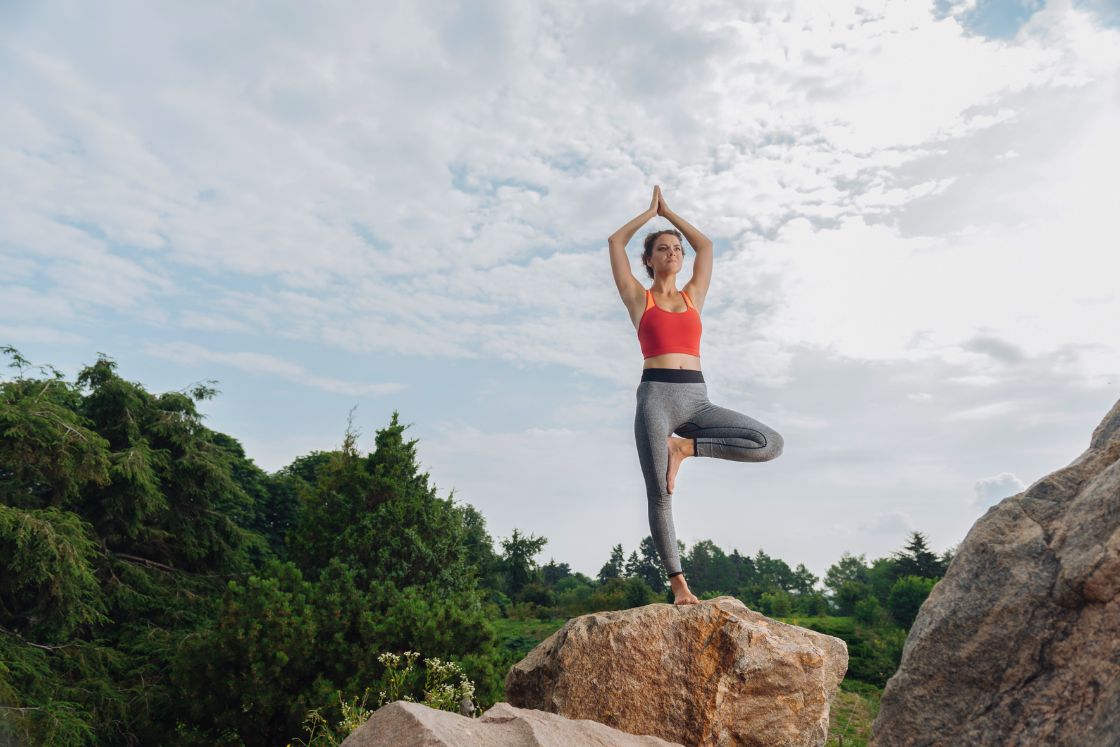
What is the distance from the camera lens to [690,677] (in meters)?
5.84

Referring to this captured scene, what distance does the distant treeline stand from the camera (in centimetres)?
1211

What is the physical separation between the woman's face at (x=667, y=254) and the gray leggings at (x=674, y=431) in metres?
0.85

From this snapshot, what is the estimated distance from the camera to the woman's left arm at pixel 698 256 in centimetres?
671

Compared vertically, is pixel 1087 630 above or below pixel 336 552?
below

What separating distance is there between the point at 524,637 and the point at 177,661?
41.6 feet

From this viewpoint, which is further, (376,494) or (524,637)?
(524,637)

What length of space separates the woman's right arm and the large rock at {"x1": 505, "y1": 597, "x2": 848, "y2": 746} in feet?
7.75

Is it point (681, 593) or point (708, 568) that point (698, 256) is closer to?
point (681, 593)

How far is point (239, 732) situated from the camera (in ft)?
38.8

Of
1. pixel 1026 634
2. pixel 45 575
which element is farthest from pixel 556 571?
pixel 1026 634

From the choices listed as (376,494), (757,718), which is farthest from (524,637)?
(757,718)

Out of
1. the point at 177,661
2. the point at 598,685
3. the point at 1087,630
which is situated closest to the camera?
the point at 1087,630

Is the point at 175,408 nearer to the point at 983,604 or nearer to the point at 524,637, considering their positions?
the point at 524,637

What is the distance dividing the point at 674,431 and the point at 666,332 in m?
0.75
